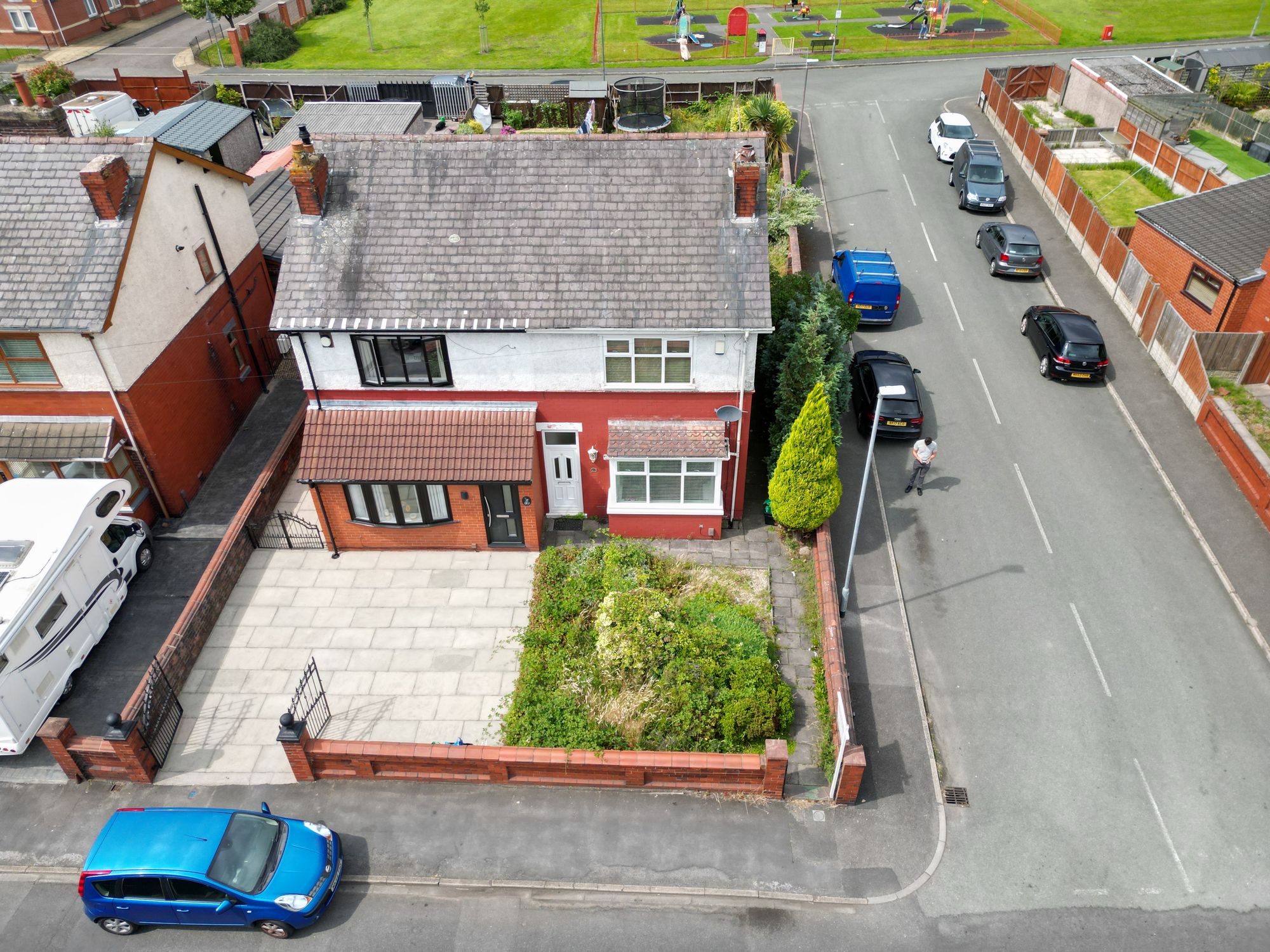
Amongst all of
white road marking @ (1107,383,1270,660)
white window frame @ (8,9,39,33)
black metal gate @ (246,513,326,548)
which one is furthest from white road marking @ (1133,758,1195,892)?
white window frame @ (8,9,39,33)

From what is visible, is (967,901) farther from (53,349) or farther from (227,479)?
(53,349)

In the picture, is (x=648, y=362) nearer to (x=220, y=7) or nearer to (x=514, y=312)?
(x=514, y=312)

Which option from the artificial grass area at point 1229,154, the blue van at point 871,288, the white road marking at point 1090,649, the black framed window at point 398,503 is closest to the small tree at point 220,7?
the blue van at point 871,288

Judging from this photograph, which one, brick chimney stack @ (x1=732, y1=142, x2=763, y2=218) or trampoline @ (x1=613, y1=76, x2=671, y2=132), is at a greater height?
brick chimney stack @ (x1=732, y1=142, x2=763, y2=218)

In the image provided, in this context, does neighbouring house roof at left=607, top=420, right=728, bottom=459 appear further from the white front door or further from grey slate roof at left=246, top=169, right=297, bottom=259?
grey slate roof at left=246, top=169, right=297, bottom=259

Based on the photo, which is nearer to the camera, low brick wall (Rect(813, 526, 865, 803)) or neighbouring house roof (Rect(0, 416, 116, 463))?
low brick wall (Rect(813, 526, 865, 803))

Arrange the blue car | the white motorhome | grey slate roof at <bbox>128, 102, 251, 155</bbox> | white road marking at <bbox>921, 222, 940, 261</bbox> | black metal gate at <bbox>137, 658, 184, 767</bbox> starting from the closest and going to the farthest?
1. the blue car
2. black metal gate at <bbox>137, 658, 184, 767</bbox>
3. the white motorhome
4. grey slate roof at <bbox>128, 102, 251, 155</bbox>
5. white road marking at <bbox>921, 222, 940, 261</bbox>

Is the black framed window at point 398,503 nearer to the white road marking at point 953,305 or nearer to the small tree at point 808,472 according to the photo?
the small tree at point 808,472
